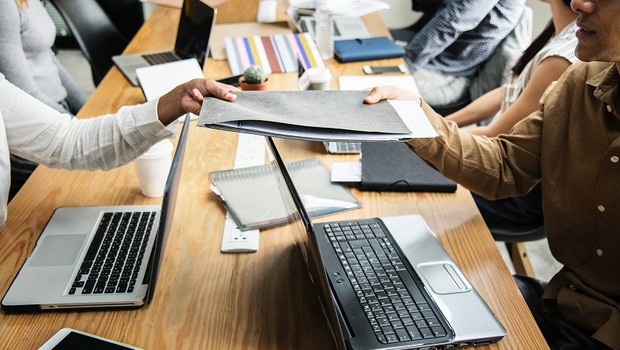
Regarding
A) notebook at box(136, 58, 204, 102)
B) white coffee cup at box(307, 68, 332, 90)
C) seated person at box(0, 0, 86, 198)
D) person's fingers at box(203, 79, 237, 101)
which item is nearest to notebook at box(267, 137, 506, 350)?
person's fingers at box(203, 79, 237, 101)

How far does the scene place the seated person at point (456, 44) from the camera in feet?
7.27

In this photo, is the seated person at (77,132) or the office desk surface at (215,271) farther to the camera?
the seated person at (77,132)

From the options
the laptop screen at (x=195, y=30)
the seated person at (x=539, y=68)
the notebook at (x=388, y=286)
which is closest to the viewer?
the notebook at (x=388, y=286)

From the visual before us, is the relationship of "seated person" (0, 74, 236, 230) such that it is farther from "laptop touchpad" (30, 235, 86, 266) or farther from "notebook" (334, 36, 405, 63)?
"notebook" (334, 36, 405, 63)

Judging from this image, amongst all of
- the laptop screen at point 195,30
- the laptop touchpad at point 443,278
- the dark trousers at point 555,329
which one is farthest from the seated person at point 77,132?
the dark trousers at point 555,329

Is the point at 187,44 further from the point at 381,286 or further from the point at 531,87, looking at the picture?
the point at 381,286

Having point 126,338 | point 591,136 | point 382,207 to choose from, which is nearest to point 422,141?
point 382,207

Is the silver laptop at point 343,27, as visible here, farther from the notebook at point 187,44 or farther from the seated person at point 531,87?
the seated person at point 531,87

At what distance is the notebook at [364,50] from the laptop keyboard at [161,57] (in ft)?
1.92

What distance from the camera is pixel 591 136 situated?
3.66 ft

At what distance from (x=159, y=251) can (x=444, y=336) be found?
1.51ft

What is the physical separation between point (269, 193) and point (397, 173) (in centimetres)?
30

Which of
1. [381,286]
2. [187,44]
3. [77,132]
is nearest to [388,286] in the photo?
[381,286]

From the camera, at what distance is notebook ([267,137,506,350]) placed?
80cm
